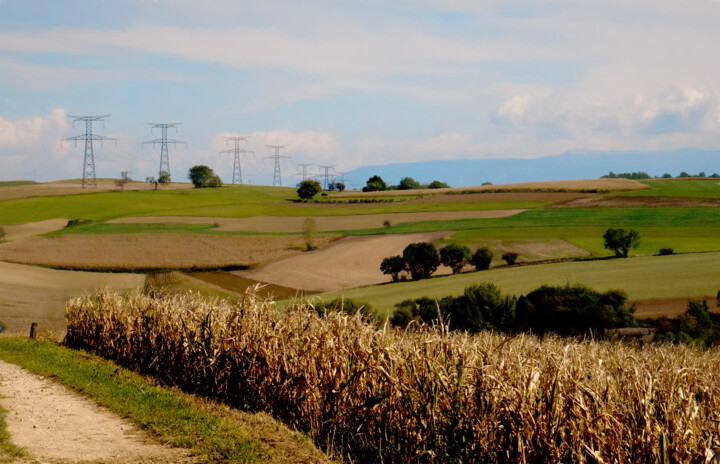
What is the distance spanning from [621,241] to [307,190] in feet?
207

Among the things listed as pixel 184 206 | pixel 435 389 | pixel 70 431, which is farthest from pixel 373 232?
pixel 435 389

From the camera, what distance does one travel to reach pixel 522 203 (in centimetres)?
8425

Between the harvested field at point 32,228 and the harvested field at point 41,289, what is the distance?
1883 centimetres

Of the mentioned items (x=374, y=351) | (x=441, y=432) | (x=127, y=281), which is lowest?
(x=127, y=281)

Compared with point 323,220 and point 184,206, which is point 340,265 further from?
point 184,206

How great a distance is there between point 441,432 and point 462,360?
1.09 metres

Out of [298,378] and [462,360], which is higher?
[462,360]

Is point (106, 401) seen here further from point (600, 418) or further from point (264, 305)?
point (600, 418)

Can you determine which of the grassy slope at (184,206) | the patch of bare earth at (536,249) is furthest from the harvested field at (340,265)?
the grassy slope at (184,206)

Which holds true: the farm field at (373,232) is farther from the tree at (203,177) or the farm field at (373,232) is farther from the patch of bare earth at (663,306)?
the tree at (203,177)

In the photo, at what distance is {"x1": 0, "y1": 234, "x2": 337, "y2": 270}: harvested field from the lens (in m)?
61.1

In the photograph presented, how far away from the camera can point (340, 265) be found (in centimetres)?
5788

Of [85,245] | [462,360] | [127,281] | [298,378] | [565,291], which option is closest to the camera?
[462,360]

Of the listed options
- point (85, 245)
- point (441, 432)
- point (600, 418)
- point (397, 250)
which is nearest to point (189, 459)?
point (441, 432)
